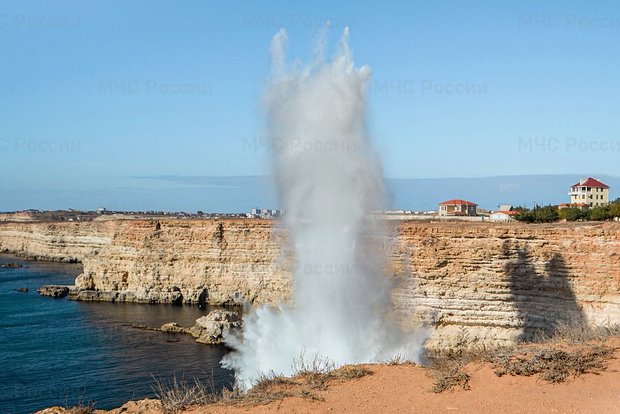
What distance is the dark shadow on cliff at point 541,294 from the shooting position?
22578mm

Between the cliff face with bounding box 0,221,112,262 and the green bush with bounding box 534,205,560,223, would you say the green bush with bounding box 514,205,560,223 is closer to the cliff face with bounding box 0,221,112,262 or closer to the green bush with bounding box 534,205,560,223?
the green bush with bounding box 534,205,560,223

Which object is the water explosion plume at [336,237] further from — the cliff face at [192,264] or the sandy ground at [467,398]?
the cliff face at [192,264]

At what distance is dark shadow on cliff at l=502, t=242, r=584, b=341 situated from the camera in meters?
22.6

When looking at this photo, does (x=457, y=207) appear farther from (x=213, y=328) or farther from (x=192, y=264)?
(x=213, y=328)

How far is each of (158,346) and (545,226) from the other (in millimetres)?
19393

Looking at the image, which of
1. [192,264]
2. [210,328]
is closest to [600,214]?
[210,328]

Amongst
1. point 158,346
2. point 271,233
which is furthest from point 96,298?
point 158,346

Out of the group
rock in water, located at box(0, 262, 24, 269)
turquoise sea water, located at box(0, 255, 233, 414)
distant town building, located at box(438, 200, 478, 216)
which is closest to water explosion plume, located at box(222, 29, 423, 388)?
turquoise sea water, located at box(0, 255, 233, 414)

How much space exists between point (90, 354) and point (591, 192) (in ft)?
190

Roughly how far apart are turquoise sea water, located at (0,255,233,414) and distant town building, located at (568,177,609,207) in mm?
47275

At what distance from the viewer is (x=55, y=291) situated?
1741 inches

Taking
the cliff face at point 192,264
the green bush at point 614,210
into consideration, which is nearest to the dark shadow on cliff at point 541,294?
the cliff face at point 192,264

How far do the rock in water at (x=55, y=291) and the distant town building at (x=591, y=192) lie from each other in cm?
5381

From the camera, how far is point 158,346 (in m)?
27.3
